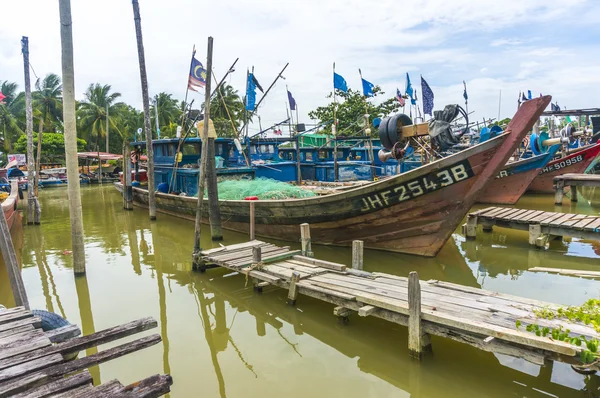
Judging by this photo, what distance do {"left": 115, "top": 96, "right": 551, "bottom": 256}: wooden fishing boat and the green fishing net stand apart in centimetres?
61

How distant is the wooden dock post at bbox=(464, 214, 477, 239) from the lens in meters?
10.2

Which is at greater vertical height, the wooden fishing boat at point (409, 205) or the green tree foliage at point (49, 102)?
the green tree foliage at point (49, 102)

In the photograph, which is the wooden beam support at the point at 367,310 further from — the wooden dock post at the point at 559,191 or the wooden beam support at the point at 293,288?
the wooden dock post at the point at 559,191

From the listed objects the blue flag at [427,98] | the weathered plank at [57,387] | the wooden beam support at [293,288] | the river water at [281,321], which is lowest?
the river water at [281,321]

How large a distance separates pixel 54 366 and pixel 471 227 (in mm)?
9715

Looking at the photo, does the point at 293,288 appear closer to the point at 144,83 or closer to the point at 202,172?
the point at 202,172

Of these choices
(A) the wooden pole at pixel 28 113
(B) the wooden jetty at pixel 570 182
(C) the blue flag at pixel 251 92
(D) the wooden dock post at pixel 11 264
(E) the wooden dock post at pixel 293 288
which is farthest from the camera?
(C) the blue flag at pixel 251 92

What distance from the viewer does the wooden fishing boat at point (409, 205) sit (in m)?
7.11

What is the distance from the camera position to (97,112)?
38.3 m

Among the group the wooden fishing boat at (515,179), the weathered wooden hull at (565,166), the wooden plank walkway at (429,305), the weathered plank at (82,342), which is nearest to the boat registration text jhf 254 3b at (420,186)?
the wooden plank walkway at (429,305)

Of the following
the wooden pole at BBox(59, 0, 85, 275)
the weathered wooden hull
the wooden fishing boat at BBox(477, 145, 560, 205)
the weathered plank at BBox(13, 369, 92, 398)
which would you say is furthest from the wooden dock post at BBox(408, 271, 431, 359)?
the weathered wooden hull

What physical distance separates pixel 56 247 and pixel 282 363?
866cm

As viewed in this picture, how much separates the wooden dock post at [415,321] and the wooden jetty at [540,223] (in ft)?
19.9

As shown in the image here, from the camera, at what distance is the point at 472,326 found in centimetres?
393
